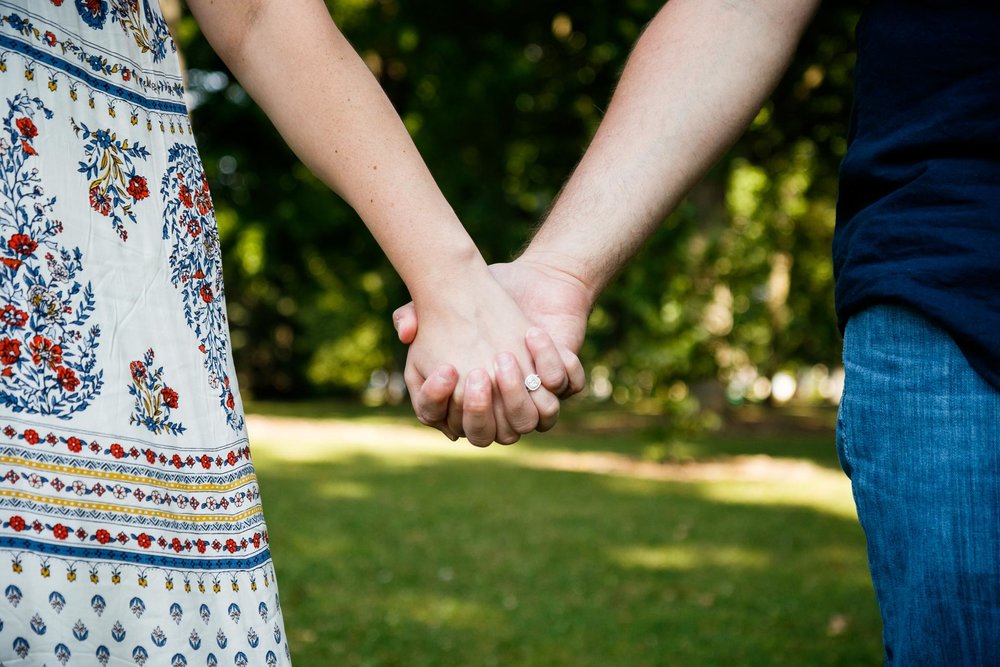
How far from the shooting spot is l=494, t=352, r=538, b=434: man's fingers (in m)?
1.39

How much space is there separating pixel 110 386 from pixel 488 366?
1.72 ft

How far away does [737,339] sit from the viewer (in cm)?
1020

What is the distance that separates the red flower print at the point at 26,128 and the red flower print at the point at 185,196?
0.18 m

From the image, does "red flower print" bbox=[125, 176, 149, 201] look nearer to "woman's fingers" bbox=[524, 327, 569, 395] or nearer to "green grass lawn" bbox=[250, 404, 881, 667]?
"woman's fingers" bbox=[524, 327, 569, 395]

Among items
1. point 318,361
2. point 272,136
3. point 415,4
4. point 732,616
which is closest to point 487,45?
point 415,4

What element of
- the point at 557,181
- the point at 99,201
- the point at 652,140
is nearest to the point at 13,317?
the point at 99,201

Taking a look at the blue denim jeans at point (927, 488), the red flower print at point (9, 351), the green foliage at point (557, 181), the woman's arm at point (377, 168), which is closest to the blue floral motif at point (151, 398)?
the red flower print at point (9, 351)

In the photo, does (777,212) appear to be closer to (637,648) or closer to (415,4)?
(415,4)

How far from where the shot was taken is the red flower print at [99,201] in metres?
1.12

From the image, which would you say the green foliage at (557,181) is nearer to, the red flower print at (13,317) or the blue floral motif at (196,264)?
the blue floral motif at (196,264)

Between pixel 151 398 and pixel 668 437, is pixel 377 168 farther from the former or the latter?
pixel 668 437

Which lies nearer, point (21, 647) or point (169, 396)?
point (21, 647)

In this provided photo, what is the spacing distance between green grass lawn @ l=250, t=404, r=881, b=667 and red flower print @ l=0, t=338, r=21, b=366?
3191mm

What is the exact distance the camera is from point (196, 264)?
1218 mm
